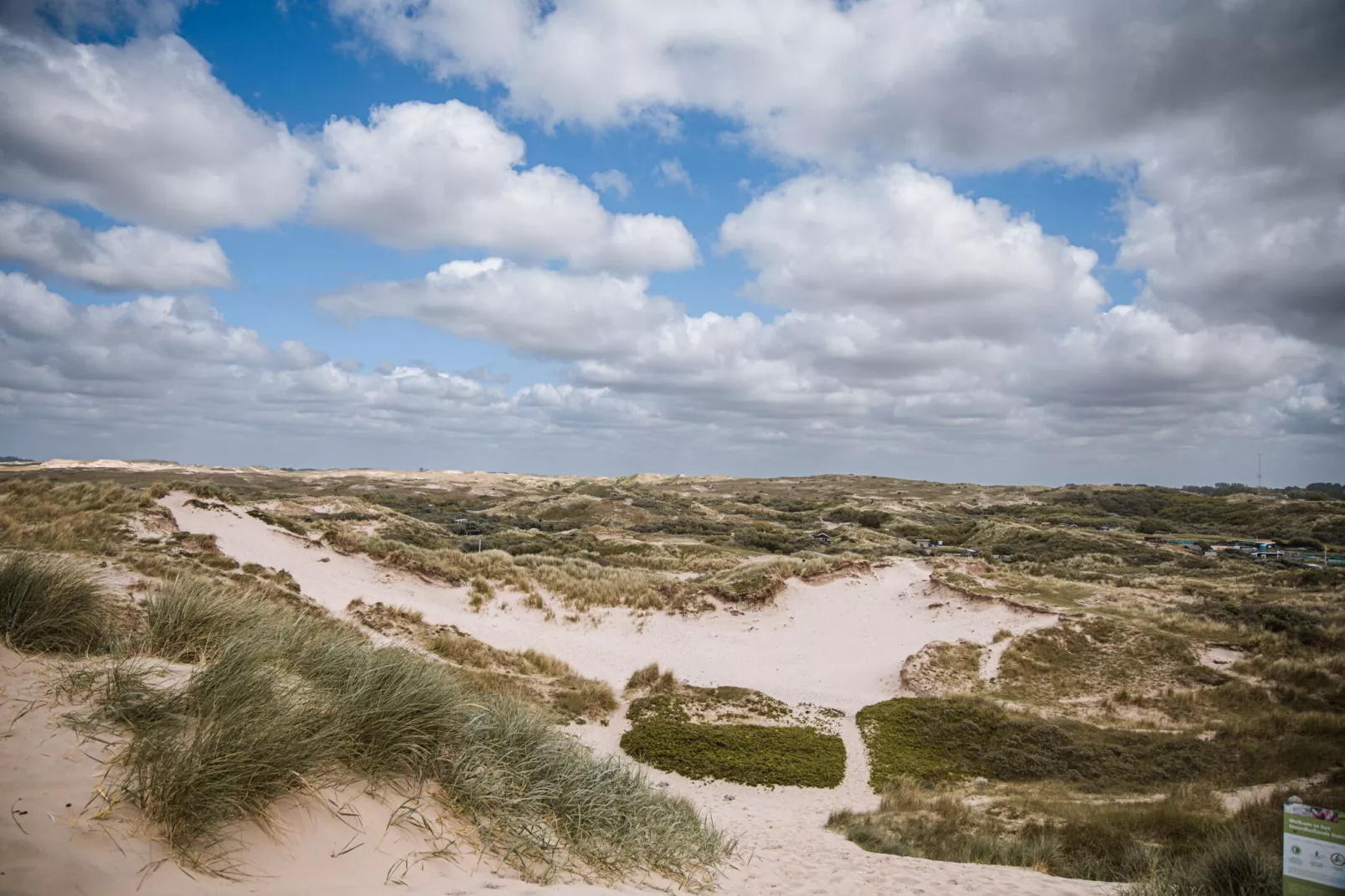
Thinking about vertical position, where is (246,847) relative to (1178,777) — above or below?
above

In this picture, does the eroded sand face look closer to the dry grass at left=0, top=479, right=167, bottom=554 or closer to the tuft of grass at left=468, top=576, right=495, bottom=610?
the tuft of grass at left=468, top=576, right=495, bottom=610

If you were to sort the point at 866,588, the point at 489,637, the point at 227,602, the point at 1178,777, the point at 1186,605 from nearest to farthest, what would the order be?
1. the point at 227,602
2. the point at 1178,777
3. the point at 489,637
4. the point at 1186,605
5. the point at 866,588

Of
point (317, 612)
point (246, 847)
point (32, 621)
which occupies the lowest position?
point (317, 612)

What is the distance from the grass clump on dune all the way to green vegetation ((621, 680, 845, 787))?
608cm

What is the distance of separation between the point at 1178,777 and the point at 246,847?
1637 cm

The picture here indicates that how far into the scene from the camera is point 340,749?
592cm

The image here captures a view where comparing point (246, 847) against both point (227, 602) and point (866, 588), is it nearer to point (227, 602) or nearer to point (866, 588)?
point (227, 602)

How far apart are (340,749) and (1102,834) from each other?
11.1 meters

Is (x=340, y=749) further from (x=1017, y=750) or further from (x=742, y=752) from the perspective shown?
(x=1017, y=750)

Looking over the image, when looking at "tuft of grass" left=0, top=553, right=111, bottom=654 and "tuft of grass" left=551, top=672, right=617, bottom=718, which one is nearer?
"tuft of grass" left=0, top=553, right=111, bottom=654

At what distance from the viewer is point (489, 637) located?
74.8ft

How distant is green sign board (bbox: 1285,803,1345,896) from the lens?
4934 mm

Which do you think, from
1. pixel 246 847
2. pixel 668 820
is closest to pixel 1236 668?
pixel 668 820

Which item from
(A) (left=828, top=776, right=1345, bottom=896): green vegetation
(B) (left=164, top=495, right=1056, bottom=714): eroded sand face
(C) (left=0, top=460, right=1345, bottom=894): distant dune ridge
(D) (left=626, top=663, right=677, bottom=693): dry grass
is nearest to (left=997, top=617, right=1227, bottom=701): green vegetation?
(C) (left=0, top=460, right=1345, bottom=894): distant dune ridge
